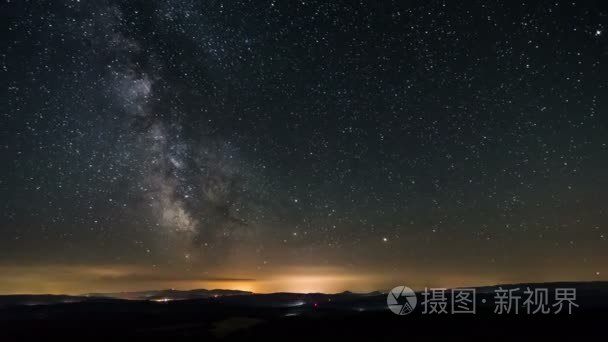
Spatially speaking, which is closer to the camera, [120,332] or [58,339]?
[58,339]

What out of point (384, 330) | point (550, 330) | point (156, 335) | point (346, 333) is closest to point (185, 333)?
point (156, 335)

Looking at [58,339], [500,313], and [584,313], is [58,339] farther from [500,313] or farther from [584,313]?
[584,313]

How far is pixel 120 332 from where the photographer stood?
37375 millimetres

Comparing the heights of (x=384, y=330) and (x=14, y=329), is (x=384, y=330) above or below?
above

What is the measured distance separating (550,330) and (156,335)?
1185 inches

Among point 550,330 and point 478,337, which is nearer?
point 478,337

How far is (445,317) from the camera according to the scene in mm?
38469

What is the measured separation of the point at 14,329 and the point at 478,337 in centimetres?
4284

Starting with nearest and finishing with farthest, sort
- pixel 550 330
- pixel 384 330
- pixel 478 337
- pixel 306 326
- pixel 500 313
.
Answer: pixel 478 337 → pixel 550 330 → pixel 384 330 → pixel 306 326 → pixel 500 313

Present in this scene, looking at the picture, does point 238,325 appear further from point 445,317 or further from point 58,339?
point 445,317

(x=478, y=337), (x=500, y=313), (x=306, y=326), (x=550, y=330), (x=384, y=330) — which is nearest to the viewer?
(x=478, y=337)

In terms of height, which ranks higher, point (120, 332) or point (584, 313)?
point (584, 313)

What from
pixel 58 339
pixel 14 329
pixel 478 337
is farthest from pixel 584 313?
pixel 14 329

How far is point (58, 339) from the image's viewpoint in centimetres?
3447
